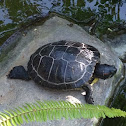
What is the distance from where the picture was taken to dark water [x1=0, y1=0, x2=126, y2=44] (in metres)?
5.55

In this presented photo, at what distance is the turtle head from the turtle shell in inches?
5.4

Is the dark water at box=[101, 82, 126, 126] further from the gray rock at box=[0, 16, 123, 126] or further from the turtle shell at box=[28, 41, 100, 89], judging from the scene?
the turtle shell at box=[28, 41, 100, 89]

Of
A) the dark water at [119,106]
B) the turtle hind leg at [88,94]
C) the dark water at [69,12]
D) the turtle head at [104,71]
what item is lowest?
the dark water at [119,106]

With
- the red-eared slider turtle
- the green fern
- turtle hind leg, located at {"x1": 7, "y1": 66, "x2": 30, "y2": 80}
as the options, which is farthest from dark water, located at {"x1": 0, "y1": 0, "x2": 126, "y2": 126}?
the green fern

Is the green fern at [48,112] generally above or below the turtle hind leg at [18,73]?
above

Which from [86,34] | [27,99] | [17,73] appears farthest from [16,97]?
[86,34]

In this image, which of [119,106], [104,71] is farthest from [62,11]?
[119,106]

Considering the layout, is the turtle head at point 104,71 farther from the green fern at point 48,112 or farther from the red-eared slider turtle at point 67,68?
the green fern at point 48,112

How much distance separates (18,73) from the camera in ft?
14.6

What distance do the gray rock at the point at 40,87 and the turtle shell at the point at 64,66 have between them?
0.22 m

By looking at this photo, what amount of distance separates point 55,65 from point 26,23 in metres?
1.95

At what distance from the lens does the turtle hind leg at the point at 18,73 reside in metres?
4.43

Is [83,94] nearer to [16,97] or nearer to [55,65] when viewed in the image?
[55,65]

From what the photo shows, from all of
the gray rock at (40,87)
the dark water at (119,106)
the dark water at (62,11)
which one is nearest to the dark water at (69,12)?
the dark water at (62,11)
